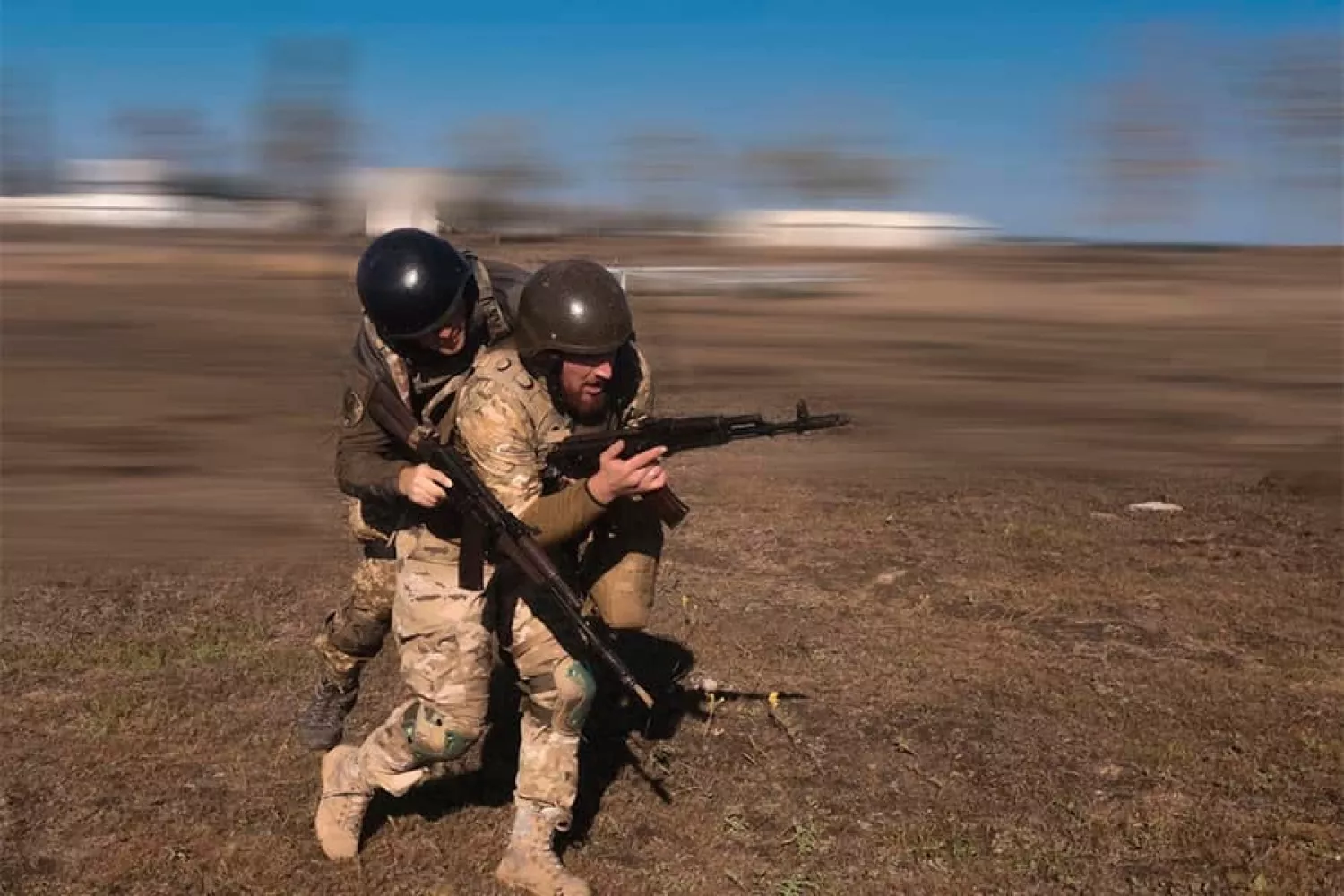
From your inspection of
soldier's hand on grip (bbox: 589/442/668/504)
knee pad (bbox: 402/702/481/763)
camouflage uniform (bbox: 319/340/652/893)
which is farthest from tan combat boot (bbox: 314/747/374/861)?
soldier's hand on grip (bbox: 589/442/668/504)

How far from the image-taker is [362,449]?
4.49m

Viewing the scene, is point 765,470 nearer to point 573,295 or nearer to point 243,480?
point 243,480

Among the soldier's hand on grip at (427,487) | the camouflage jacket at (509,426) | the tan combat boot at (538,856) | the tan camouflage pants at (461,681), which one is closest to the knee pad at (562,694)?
the tan camouflage pants at (461,681)

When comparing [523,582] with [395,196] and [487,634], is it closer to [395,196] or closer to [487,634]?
[487,634]

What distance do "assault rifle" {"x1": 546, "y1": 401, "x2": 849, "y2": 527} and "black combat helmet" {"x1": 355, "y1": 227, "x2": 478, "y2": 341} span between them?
0.66m

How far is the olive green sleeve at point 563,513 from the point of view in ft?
12.5

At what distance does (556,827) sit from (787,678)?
2.41 metres

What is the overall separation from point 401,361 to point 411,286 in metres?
0.36

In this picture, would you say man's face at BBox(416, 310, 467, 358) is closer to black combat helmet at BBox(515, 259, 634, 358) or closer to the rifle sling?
black combat helmet at BBox(515, 259, 634, 358)

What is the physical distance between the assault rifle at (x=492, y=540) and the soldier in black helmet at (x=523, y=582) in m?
0.05

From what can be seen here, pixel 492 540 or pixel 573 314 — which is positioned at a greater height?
pixel 573 314

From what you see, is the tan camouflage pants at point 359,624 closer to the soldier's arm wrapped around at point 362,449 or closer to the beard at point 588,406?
the soldier's arm wrapped around at point 362,449

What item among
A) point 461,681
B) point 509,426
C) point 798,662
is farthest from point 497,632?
point 798,662

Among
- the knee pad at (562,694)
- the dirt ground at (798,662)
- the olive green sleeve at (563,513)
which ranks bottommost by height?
the dirt ground at (798,662)
